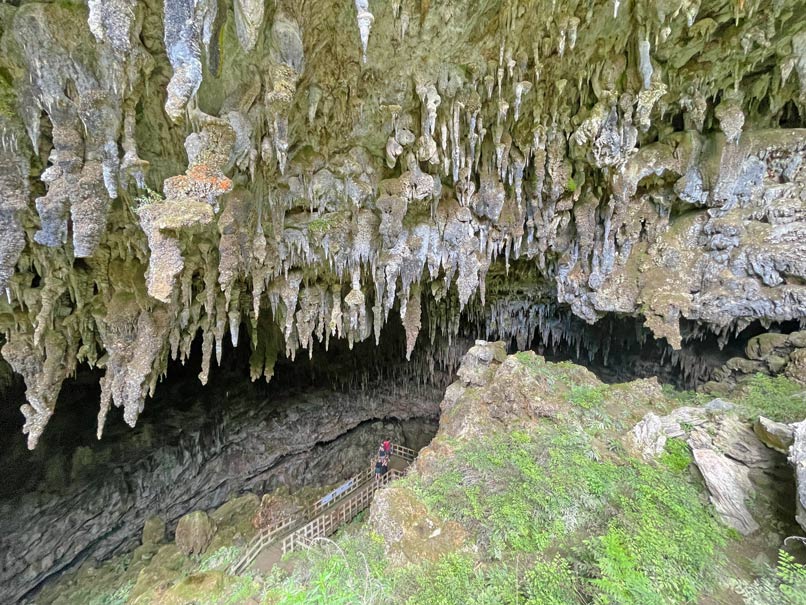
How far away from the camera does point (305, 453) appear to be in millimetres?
13094

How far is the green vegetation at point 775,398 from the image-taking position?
18.4 ft

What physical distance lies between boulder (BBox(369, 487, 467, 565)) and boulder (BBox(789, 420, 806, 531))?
3386 millimetres

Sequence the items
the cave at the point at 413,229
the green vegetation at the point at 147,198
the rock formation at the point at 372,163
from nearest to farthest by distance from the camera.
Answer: the rock formation at the point at 372,163 < the cave at the point at 413,229 < the green vegetation at the point at 147,198

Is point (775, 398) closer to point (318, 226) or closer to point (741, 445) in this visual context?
point (741, 445)

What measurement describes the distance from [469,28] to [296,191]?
3.50 metres

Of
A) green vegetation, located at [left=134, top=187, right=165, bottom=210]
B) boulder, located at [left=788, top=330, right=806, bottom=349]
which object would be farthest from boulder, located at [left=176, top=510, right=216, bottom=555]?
boulder, located at [left=788, top=330, right=806, bottom=349]

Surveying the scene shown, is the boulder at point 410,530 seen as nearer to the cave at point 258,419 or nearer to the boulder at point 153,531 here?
the cave at point 258,419

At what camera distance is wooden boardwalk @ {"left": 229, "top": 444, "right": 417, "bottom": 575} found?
6504 millimetres

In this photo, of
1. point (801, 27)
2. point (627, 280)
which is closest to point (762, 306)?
point (627, 280)

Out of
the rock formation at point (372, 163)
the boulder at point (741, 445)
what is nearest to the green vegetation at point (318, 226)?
the rock formation at point (372, 163)

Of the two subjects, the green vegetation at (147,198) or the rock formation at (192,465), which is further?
the rock formation at (192,465)

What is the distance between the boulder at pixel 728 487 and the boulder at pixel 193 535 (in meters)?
9.93

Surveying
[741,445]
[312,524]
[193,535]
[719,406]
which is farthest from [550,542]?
[193,535]

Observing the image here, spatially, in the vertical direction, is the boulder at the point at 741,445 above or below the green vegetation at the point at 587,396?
above
